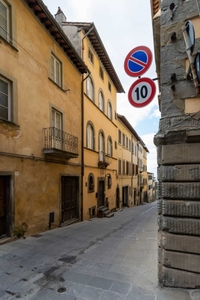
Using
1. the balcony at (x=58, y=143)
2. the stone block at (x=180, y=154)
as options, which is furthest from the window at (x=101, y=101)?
the stone block at (x=180, y=154)

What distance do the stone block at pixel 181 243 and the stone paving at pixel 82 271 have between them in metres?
0.63

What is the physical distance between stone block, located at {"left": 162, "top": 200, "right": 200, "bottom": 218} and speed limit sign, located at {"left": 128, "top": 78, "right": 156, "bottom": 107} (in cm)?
224

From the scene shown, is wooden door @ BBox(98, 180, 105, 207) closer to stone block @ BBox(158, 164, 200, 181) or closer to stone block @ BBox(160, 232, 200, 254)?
stone block @ BBox(160, 232, 200, 254)

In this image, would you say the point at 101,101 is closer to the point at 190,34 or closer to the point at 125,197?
the point at 125,197

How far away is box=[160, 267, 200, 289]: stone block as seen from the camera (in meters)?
3.28

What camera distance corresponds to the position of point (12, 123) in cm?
652

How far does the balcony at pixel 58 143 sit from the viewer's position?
26.7 ft

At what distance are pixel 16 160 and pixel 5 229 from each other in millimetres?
2197

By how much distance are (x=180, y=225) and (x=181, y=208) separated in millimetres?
290

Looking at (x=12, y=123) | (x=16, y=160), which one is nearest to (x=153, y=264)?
(x=16, y=160)

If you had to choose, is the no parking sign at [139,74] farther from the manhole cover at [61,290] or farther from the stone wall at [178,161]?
the manhole cover at [61,290]

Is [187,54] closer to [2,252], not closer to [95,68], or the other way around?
[2,252]

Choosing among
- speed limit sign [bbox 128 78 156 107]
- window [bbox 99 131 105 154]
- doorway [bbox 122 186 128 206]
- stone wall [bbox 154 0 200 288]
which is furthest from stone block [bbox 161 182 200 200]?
doorway [bbox 122 186 128 206]

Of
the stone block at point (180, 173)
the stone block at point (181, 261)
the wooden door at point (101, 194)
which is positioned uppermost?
the stone block at point (180, 173)
